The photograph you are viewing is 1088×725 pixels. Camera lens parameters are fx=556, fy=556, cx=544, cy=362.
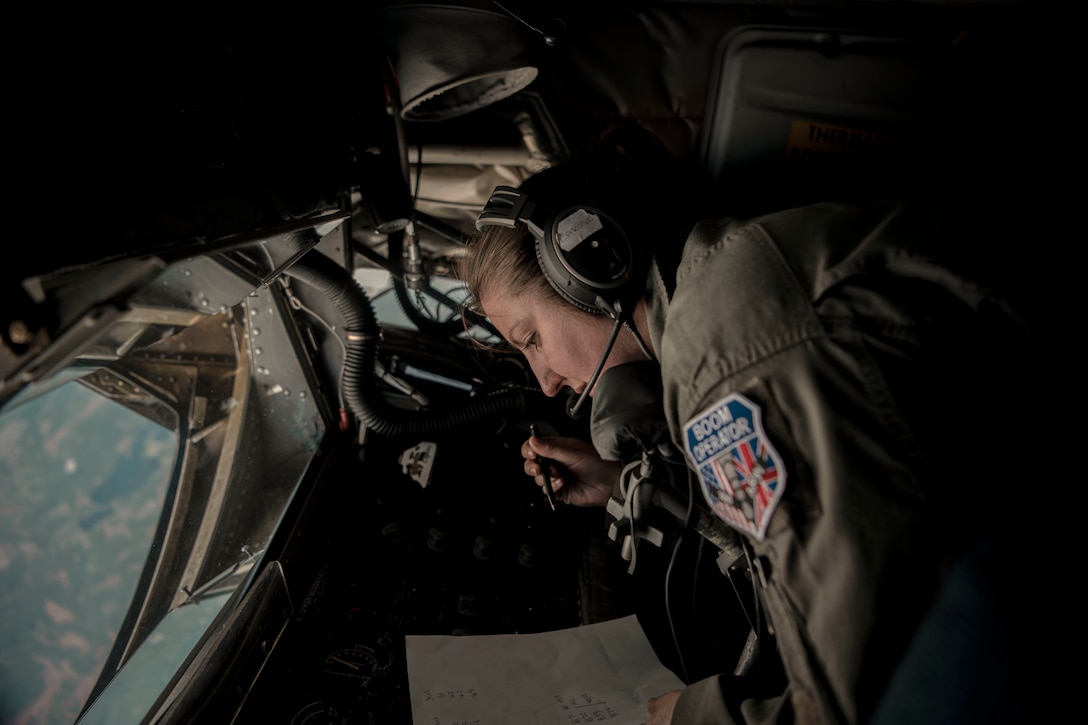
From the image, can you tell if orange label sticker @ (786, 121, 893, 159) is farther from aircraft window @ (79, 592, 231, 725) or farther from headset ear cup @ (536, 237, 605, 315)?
aircraft window @ (79, 592, 231, 725)

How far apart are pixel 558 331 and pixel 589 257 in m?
0.17

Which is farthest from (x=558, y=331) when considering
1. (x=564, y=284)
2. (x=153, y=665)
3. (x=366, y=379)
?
(x=153, y=665)

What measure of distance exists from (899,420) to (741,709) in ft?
1.33

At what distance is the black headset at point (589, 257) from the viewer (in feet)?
2.72

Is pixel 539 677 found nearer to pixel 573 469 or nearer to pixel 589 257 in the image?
pixel 573 469

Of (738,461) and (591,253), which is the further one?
(591,253)

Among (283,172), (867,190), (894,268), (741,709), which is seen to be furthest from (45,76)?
(867,190)

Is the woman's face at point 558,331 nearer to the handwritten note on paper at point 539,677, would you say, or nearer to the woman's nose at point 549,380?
the woman's nose at point 549,380

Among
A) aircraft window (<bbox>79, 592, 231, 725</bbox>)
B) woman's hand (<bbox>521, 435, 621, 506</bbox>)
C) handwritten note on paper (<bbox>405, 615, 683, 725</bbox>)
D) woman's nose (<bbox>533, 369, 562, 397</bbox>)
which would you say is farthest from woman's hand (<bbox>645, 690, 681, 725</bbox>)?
aircraft window (<bbox>79, 592, 231, 725</bbox>)

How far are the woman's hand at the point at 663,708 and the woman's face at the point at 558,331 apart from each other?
1.64ft

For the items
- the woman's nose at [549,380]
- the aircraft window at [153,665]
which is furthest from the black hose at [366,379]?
the aircraft window at [153,665]

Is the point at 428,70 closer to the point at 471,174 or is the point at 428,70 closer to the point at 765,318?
the point at 471,174

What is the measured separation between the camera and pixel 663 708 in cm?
79

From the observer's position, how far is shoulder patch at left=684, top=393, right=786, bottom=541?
573 millimetres
